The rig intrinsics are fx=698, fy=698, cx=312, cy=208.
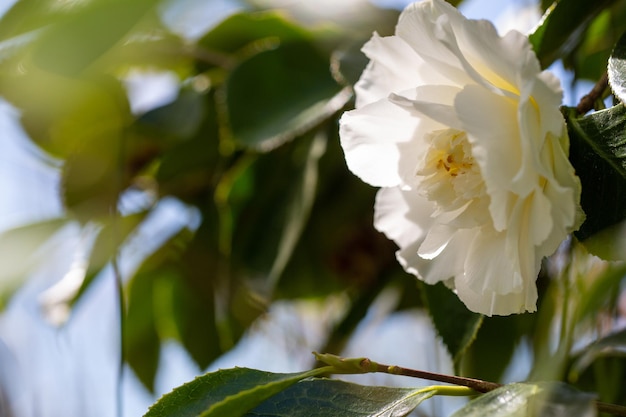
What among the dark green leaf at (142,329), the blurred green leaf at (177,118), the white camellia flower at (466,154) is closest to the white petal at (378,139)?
the white camellia flower at (466,154)

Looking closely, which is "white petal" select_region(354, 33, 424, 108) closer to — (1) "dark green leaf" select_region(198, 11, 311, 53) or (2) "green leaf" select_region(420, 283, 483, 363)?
(2) "green leaf" select_region(420, 283, 483, 363)

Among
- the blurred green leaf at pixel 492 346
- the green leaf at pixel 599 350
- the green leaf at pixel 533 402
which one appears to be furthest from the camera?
the blurred green leaf at pixel 492 346

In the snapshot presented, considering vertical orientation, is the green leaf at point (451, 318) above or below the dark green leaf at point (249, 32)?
below

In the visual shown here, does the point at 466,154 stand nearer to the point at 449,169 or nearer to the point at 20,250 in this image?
the point at 449,169

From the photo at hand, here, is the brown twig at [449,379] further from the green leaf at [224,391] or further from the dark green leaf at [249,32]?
the dark green leaf at [249,32]

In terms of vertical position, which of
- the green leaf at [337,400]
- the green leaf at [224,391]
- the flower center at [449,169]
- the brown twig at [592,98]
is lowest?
the green leaf at [337,400]

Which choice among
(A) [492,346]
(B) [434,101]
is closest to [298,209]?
(A) [492,346]

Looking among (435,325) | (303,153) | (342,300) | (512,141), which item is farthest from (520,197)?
(342,300)
